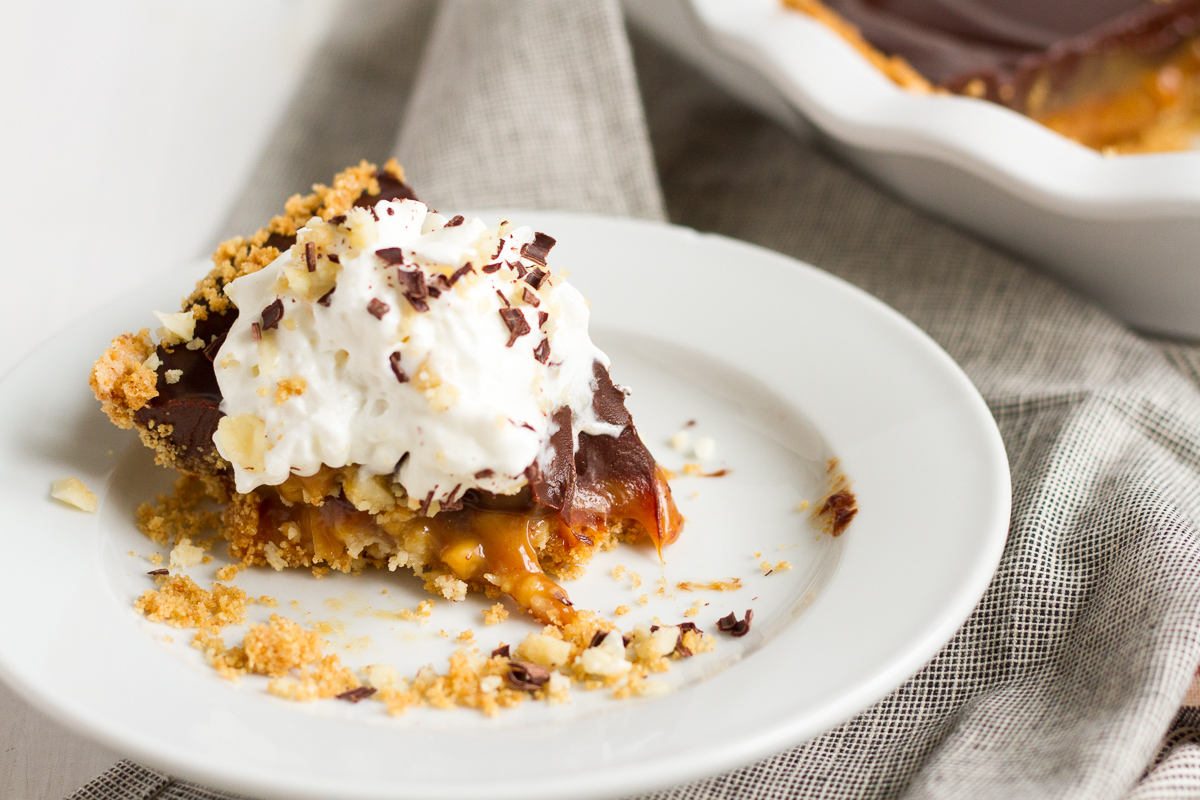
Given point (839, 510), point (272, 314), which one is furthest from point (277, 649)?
point (839, 510)

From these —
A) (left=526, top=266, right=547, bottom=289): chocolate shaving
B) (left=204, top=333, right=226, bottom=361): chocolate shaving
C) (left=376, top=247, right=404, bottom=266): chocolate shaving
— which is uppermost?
(left=376, top=247, right=404, bottom=266): chocolate shaving

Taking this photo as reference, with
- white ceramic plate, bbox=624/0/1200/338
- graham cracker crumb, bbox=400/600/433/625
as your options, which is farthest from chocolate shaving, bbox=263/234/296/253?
white ceramic plate, bbox=624/0/1200/338

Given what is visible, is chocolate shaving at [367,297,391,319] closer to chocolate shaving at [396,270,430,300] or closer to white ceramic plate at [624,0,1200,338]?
chocolate shaving at [396,270,430,300]

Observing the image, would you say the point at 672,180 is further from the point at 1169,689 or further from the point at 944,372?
the point at 1169,689

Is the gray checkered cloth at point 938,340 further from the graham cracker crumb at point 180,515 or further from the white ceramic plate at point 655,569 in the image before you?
the graham cracker crumb at point 180,515

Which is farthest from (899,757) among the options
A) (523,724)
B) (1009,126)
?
(1009,126)

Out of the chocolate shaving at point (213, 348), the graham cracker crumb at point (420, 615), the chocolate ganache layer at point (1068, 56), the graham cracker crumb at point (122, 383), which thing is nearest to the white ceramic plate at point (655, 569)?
the graham cracker crumb at point (420, 615)

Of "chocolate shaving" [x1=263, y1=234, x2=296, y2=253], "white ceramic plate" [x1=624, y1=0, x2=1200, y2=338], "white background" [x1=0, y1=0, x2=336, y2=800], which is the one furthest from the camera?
"white background" [x1=0, y1=0, x2=336, y2=800]

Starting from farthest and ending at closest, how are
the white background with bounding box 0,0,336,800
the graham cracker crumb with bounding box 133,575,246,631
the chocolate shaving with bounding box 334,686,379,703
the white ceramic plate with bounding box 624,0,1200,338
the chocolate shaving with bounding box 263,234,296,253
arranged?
the white background with bounding box 0,0,336,800, the white ceramic plate with bounding box 624,0,1200,338, the chocolate shaving with bounding box 263,234,296,253, the graham cracker crumb with bounding box 133,575,246,631, the chocolate shaving with bounding box 334,686,379,703
